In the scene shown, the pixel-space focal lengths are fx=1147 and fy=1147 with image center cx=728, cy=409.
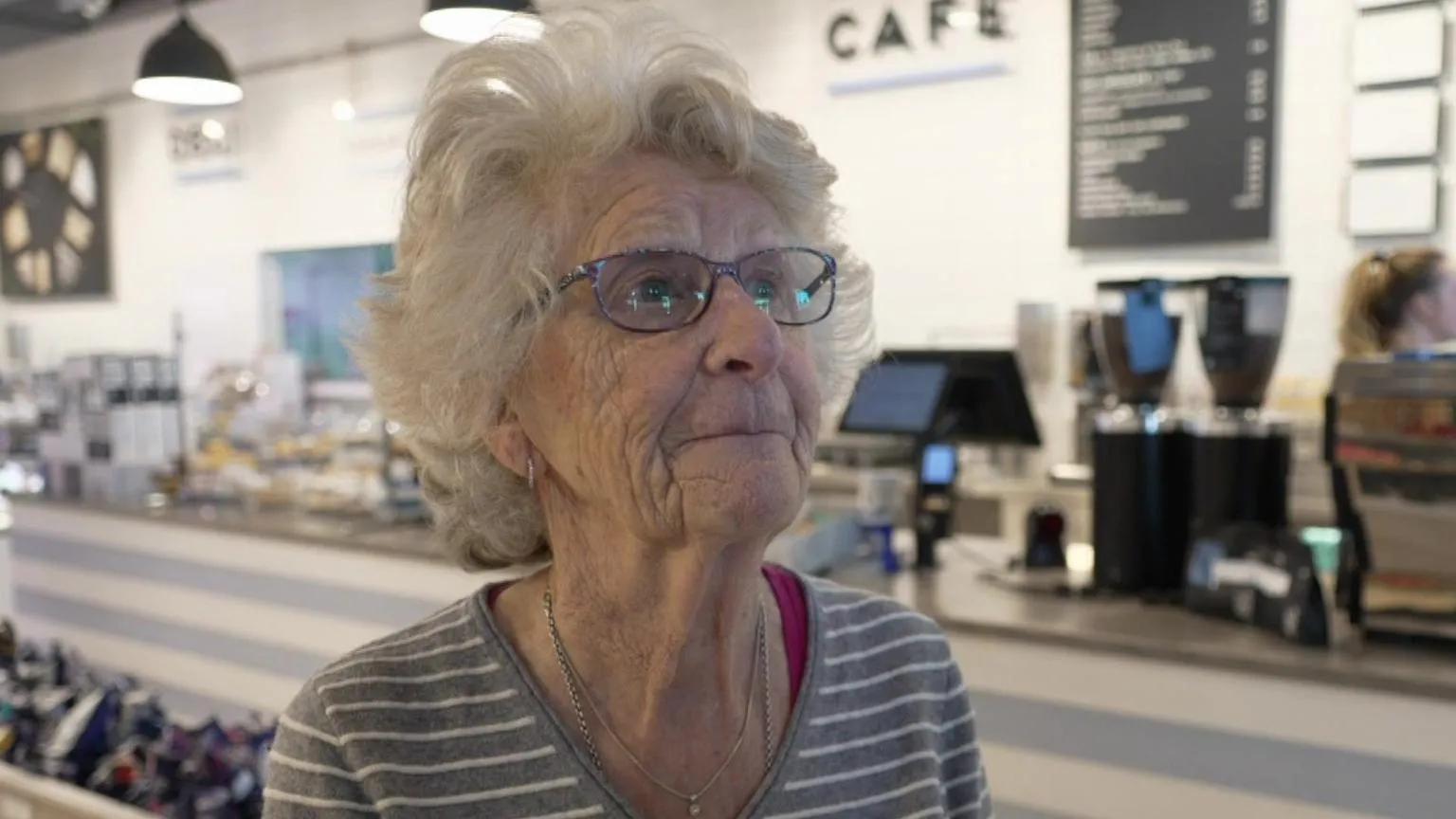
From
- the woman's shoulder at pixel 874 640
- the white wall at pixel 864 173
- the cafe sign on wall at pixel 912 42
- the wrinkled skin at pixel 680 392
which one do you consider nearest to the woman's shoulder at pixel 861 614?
the woman's shoulder at pixel 874 640

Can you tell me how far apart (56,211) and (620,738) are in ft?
29.0

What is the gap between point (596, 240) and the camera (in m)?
1.06

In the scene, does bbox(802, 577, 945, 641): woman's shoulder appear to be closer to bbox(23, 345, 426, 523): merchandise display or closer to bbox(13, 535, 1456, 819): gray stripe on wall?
bbox(13, 535, 1456, 819): gray stripe on wall

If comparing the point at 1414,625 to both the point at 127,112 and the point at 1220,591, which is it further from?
the point at 127,112

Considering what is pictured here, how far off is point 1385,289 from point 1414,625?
7.07 feet

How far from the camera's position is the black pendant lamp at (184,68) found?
419 cm

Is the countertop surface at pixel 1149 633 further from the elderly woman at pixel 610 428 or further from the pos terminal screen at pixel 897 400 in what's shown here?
the elderly woman at pixel 610 428

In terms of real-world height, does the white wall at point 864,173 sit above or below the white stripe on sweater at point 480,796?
above

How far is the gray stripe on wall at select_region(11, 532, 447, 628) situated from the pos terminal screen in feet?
3.73

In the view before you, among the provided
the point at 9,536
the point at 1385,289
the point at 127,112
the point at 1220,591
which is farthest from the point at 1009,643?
the point at 127,112

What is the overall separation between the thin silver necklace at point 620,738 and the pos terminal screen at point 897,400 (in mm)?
1494

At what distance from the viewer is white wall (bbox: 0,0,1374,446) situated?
169 inches

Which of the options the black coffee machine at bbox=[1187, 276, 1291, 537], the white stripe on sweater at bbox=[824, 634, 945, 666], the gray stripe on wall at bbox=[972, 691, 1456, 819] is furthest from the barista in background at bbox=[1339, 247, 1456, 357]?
the white stripe on sweater at bbox=[824, 634, 945, 666]

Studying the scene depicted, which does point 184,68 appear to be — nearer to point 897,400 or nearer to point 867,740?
point 897,400
